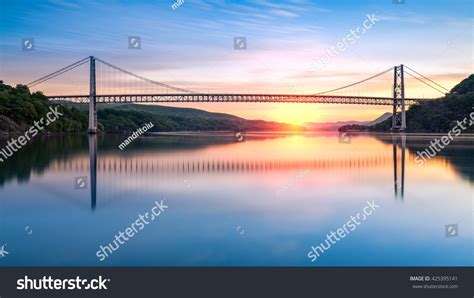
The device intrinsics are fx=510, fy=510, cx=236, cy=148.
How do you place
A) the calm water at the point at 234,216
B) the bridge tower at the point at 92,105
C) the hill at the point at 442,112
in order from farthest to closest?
the hill at the point at 442,112 < the bridge tower at the point at 92,105 < the calm water at the point at 234,216

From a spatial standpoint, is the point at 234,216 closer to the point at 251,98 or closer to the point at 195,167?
the point at 195,167

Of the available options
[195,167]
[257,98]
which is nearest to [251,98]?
[257,98]

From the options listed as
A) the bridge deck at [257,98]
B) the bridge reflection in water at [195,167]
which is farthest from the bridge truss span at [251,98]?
the bridge reflection in water at [195,167]

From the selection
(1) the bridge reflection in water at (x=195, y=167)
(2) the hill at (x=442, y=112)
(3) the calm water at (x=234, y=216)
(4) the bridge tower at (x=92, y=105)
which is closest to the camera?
(3) the calm water at (x=234, y=216)

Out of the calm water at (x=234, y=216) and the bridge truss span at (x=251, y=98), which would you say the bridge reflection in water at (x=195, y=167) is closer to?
the calm water at (x=234, y=216)

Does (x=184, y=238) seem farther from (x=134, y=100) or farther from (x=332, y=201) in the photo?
(x=134, y=100)
